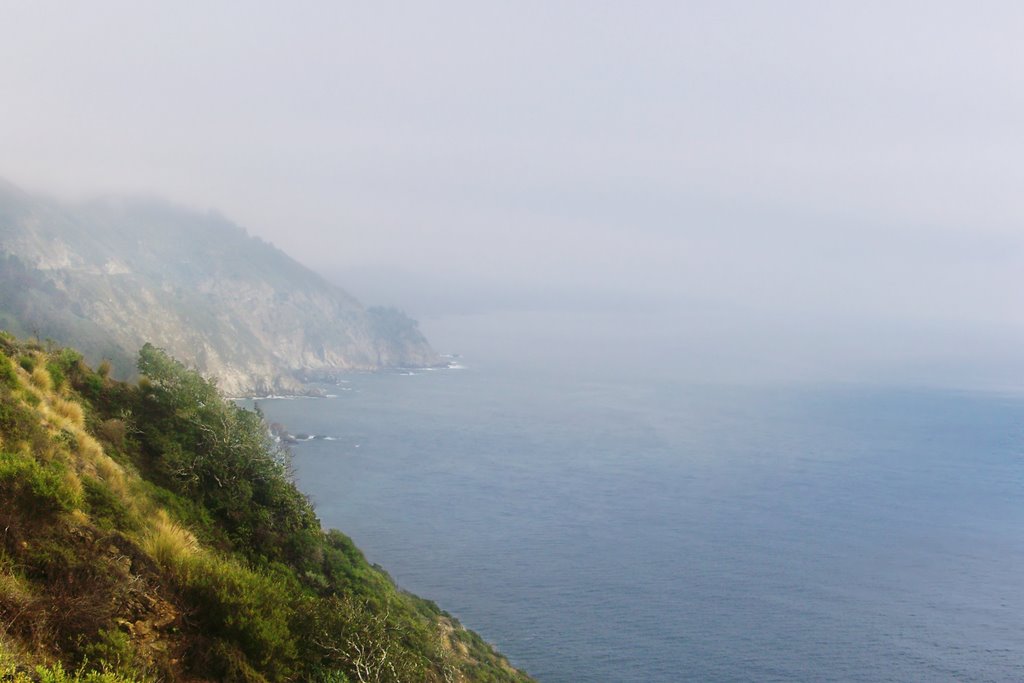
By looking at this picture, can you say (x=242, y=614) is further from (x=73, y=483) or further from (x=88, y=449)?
(x=88, y=449)

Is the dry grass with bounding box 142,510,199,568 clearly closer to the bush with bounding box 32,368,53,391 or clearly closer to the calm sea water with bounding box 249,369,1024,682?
the bush with bounding box 32,368,53,391

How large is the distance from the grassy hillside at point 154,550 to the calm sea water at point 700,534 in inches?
1509

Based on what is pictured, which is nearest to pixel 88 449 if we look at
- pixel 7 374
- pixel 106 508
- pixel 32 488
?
pixel 7 374

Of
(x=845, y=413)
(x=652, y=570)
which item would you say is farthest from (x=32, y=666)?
(x=845, y=413)

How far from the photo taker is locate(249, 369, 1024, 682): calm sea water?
57.3 metres

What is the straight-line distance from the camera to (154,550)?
36.3ft

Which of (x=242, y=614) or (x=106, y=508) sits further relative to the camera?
(x=106, y=508)

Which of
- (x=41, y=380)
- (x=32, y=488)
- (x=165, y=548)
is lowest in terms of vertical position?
(x=165, y=548)

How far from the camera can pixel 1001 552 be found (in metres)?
80.9

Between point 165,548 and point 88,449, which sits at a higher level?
point 88,449

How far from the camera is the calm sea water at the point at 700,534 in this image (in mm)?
57344

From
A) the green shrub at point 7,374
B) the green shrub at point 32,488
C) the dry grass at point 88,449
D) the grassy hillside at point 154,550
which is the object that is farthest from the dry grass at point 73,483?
the green shrub at point 7,374

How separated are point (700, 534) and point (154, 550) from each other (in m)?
81.9

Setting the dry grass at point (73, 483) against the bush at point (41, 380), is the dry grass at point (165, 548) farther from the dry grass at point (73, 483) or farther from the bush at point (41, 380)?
the bush at point (41, 380)
